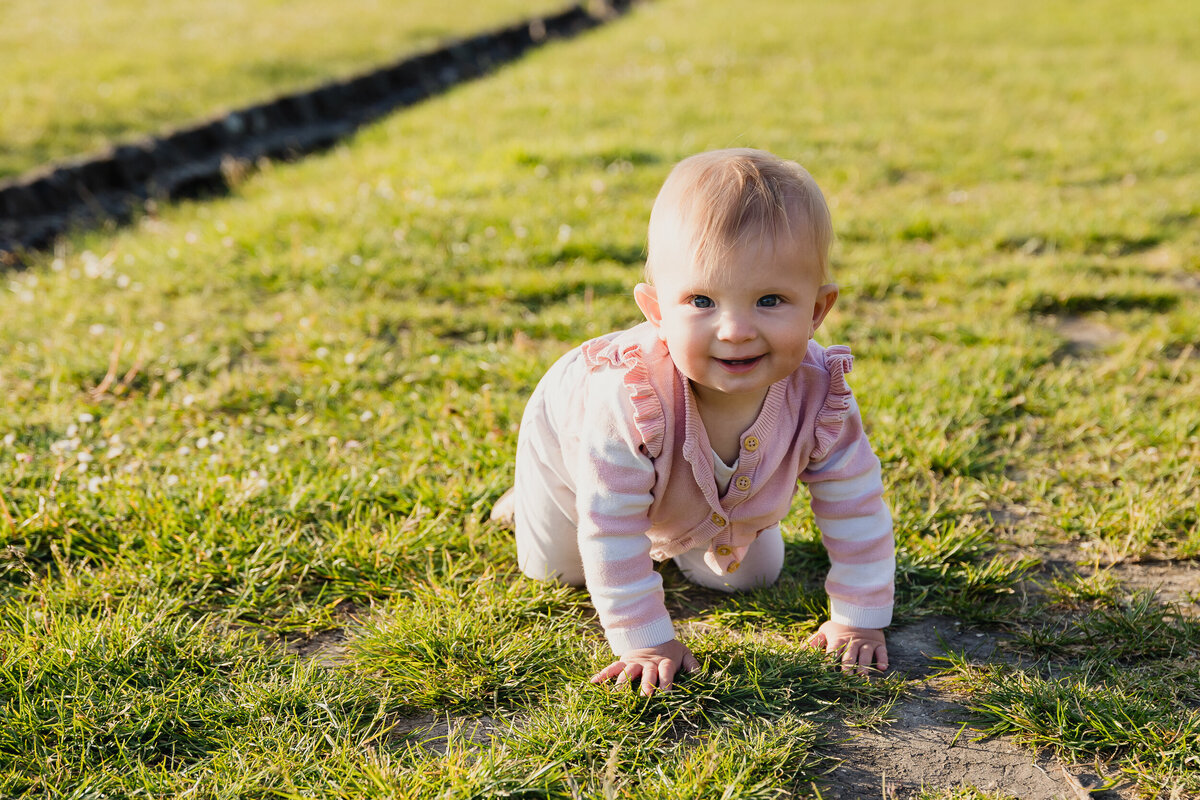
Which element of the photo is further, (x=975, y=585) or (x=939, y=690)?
(x=975, y=585)

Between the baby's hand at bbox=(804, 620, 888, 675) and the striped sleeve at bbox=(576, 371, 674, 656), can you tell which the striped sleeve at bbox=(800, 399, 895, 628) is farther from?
the striped sleeve at bbox=(576, 371, 674, 656)

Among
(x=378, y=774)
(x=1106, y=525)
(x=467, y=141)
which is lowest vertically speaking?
(x=1106, y=525)

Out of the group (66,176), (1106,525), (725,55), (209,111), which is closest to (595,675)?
(1106,525)

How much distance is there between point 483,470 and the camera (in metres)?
3.70

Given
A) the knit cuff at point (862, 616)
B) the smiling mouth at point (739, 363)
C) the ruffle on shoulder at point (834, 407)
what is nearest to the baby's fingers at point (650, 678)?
the knit cuff at point (862, 616)

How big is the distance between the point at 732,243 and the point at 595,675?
46.1 inches

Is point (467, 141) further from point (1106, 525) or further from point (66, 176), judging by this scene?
point (1106, 525)

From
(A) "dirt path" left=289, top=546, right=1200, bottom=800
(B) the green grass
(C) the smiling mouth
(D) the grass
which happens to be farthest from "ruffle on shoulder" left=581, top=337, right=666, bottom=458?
(B) the green grass

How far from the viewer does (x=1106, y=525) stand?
333 cm

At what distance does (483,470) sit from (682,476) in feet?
4.09

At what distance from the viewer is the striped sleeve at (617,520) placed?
2.53m

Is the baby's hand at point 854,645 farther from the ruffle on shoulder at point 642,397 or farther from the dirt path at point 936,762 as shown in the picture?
the ruffle on shoulder at point 642,397

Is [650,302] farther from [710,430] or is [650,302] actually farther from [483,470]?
[483,470]

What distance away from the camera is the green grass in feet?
26.8
